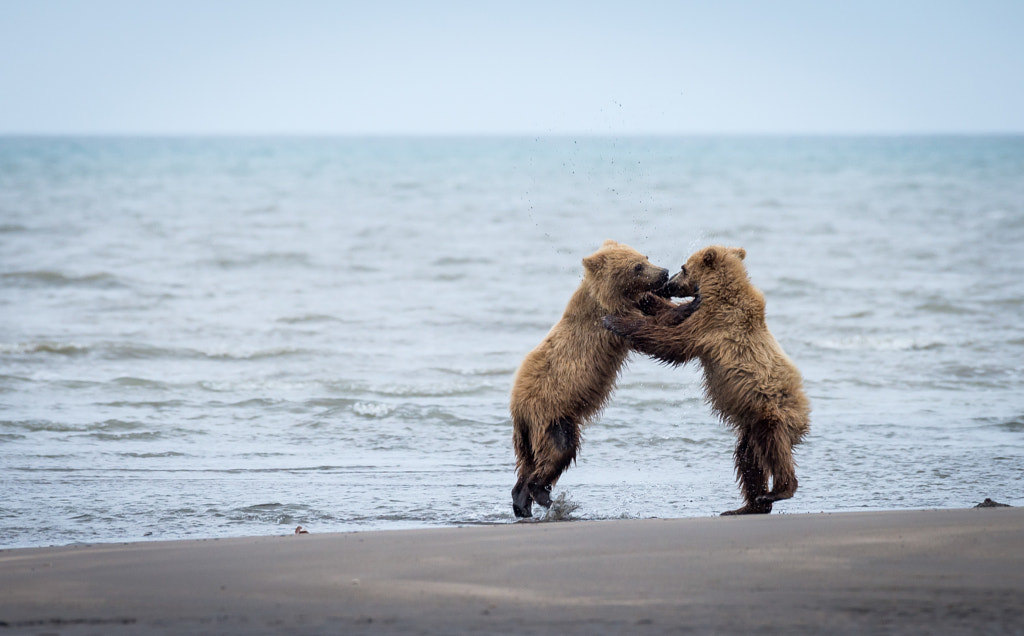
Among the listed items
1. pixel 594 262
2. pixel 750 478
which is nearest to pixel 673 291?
pixel 594 262

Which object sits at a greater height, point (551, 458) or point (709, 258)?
point (709, 258)

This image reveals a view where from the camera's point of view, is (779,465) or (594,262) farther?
(594,262)

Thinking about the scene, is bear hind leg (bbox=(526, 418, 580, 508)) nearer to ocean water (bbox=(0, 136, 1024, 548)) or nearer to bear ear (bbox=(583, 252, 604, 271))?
ocean water (bbox=(0, 136, 1024, 548))

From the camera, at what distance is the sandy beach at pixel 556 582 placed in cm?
298

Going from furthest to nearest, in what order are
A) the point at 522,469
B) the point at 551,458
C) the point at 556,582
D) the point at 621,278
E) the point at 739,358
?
the point at 621,278, the point at 522,469, the point at 551,458, the point at 739,358, the point at 556,582

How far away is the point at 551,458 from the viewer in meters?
5.61

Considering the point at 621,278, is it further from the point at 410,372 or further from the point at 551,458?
the point at 410,372

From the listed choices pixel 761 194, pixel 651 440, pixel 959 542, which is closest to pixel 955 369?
pixel 651 440

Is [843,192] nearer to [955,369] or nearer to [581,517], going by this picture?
[955,369]

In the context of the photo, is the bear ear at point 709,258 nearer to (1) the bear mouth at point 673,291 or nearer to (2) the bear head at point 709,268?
(2) the bear head at point 709,268

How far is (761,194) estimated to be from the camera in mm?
35781

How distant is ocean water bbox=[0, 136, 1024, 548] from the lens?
5.90m

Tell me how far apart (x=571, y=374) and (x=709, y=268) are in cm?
92

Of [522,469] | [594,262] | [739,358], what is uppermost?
[594,262]
